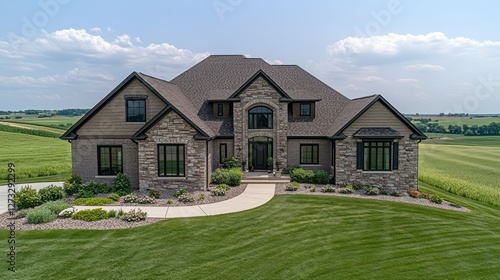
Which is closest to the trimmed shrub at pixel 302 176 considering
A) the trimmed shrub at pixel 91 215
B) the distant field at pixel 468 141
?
the trimmed shrub at pixel 91 215

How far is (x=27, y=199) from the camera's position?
17.1m

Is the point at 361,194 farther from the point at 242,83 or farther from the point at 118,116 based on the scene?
the point at 118,116

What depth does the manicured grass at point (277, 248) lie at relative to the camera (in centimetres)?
1045

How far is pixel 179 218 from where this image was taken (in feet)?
50.2

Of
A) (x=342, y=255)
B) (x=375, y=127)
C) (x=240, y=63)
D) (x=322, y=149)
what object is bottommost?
(x=342, y=255)

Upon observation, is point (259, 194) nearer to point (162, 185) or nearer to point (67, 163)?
point (162, 185)

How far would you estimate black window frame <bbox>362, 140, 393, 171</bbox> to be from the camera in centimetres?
2240

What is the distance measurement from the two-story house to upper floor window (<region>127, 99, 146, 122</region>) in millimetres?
71

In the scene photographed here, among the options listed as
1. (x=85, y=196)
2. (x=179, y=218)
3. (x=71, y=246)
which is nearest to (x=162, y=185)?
(x=85, y=196)

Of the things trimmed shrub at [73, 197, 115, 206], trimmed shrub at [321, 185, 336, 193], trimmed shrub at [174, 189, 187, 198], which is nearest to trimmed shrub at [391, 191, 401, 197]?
trimmed shrub at [321, 185, 336, 193]

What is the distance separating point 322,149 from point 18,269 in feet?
67.6

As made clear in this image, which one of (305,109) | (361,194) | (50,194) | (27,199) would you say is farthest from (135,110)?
(361,194)

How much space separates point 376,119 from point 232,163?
11.3 metres

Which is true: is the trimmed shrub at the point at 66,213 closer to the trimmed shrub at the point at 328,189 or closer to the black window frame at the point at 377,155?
the trimmed shrub at the point at 328,189
